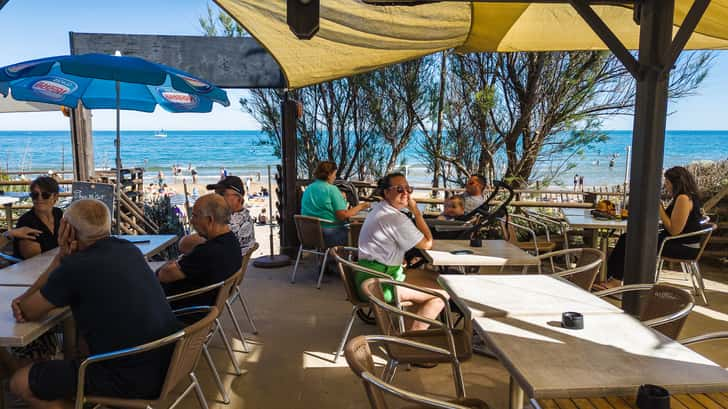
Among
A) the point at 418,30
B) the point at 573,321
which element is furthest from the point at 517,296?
the point at 418,30

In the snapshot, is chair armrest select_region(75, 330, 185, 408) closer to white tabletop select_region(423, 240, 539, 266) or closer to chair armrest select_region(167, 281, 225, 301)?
chair armrest select_region(167, 281, 225, 301)

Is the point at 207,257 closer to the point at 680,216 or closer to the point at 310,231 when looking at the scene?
the point at 310,231

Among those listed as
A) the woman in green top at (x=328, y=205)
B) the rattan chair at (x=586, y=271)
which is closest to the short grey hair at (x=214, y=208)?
the rattan chair at (x=586, y=271)

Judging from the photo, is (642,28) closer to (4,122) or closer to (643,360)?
(643,360)

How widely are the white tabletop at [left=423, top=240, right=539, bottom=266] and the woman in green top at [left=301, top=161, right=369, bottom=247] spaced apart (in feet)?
5.61

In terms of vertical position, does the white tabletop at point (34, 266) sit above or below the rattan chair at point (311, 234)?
above

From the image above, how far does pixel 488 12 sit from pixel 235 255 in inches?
114

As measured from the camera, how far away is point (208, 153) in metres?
41.2

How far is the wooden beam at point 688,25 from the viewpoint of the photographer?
294 cm

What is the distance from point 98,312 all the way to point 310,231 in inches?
135

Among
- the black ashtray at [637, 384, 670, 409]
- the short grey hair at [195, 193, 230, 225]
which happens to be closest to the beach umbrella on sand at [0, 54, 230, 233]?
the short grey hair at [195, 193, 230, 225]

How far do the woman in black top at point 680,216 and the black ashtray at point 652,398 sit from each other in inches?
133

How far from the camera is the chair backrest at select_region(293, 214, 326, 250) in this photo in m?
5.41

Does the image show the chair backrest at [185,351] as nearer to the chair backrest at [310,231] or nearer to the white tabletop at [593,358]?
the white tabletop at [593,358]
